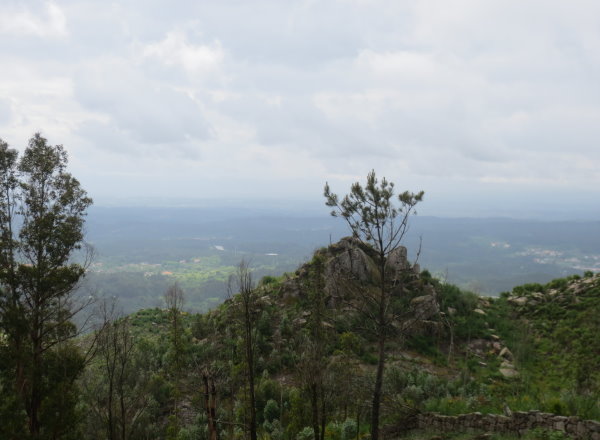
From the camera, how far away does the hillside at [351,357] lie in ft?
52.6

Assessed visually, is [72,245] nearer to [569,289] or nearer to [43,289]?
[43,289]

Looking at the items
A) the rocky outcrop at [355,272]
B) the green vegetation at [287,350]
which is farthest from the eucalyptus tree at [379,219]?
the rocky outcrop at [355,272]

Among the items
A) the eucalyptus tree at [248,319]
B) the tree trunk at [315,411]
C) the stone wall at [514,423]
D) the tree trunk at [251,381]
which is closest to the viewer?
the stone wall at [514,423]

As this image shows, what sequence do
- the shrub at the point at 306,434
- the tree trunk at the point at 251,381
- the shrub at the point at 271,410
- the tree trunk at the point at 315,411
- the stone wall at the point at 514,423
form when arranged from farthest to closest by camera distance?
1. the shrub at the point at 271,410
2. the shrub at the point at 306,434
3. the tree trunk at the point at 315,411
4. the tree trunk at the point at 251,381
5. the stone wall at the point at 514,423

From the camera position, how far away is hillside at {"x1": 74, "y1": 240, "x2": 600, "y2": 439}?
52.6 ft

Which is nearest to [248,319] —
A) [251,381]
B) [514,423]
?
[251,381]

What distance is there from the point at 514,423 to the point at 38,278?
1759cm

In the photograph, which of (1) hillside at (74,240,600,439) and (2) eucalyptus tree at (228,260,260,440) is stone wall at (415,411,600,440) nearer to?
(1) hillside at (74,240,600,439)

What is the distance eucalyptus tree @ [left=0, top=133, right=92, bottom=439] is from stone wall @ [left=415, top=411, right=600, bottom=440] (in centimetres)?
1432

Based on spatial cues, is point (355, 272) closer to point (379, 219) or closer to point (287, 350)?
point (287, 350)

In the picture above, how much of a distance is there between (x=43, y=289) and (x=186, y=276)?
514 ft

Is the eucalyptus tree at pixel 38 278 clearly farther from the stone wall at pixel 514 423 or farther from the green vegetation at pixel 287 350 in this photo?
the stone wall at pixel 514 423

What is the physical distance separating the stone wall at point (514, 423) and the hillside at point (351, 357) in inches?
26.3

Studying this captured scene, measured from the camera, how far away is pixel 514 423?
1228 centimetres
